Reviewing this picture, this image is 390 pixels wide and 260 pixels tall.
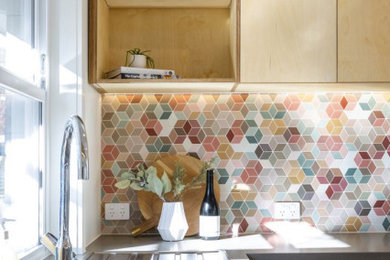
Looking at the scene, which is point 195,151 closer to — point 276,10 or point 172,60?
point 172,60

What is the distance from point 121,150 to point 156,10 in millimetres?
728

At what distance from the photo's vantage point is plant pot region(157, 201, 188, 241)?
2332 millimetres

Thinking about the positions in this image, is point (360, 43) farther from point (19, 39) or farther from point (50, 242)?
point (50, 242)

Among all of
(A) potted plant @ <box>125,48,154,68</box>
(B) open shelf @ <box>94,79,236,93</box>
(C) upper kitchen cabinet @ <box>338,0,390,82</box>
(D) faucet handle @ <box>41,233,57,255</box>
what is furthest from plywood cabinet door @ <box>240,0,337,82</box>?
(D) faucet handle @ <box>41,233,57,255</box>

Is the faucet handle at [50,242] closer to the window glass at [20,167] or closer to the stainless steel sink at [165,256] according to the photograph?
the window glass at [20,167]

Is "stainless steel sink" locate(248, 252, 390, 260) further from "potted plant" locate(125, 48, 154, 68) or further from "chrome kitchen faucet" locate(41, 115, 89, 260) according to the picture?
"potted plant" locate(125, 48, 154, 68)

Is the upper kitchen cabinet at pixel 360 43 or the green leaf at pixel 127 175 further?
the green leaf at pixel 127 175

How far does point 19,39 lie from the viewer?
187cm

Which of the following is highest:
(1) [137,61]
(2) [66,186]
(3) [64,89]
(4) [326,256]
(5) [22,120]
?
(1) [137,61]

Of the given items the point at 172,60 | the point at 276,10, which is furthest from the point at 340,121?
the point at 172,60

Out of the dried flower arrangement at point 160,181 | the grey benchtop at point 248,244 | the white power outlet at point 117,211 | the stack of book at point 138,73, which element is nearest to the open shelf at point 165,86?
the stack of book at point 138,73

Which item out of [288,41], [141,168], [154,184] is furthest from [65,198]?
[288,41]

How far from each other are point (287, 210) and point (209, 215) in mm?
452

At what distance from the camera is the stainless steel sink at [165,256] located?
6.72ft
